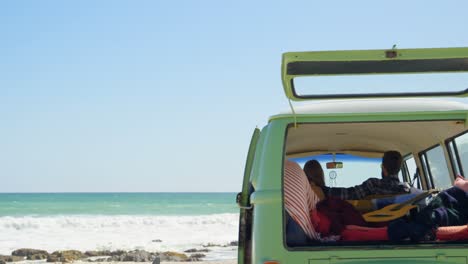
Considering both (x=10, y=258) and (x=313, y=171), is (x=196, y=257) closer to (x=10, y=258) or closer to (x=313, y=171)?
(x=10, y=258)

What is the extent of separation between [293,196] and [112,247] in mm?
22712

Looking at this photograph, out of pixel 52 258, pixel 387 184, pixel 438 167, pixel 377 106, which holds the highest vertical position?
pixel 52 258

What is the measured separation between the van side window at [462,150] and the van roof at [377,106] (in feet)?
4.38

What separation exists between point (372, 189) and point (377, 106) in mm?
2464

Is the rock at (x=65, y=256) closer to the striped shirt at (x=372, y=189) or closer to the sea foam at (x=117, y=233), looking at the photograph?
the sea foam at (x=117, y=233)

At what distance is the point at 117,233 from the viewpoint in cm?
3438

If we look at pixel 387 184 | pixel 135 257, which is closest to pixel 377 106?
pixel 387 184

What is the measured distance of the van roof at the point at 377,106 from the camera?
4395 millimetres

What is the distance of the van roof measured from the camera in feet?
14.4

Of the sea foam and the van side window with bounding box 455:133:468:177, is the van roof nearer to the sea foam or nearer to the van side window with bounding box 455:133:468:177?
the van side window with bounding box 455:133:468:177

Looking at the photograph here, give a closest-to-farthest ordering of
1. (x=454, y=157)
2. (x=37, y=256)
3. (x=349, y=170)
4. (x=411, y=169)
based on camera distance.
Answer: (x=454, y=157) → (x=411, y=169) → (x=349, y=170) → (x=37, y=256)

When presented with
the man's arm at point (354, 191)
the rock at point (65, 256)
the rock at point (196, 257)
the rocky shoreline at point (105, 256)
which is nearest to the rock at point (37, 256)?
the rocky shoreline at point (105, 256)

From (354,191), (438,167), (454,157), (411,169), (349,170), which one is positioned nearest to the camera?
(454,157)

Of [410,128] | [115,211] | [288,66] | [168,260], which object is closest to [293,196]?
[288,66]
